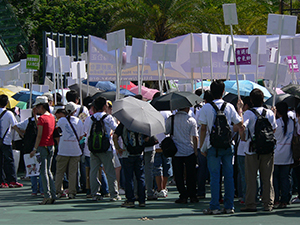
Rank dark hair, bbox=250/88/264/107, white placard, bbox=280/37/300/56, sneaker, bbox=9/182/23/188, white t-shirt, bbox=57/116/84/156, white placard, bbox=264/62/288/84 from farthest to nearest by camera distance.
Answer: sneaker, bbox=9/182/23/188 → white placard, bbox=280/37/300/56 → white placard, bbox=264/62/288/84 → white t-shirt, bbox=57/116/84/156 → dark hair, bbox=250/88/264/107

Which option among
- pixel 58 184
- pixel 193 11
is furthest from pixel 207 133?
pixel 193 11

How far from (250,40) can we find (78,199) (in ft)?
19.9

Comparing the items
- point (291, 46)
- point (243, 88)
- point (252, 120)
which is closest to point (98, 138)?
point (252, 120)

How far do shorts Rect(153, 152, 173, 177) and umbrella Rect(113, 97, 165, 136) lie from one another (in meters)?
1.55

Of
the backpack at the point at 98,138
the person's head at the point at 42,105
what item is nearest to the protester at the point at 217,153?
the backpack at the point at 98,138

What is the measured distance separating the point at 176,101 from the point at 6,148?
505cm

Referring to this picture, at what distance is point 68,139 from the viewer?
33.6 feet

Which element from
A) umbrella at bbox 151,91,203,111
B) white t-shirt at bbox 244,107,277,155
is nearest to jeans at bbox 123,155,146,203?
umbrella at bbox 151,91,203,111

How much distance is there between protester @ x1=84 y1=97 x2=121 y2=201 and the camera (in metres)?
9.70

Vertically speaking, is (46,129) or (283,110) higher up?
(283,110)

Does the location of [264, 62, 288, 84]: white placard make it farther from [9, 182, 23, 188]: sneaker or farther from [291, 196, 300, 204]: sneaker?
[9, 182, 23, 188]: sneaker

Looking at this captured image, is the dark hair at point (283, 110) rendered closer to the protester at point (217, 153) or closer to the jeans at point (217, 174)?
the protester at point (217, 153)

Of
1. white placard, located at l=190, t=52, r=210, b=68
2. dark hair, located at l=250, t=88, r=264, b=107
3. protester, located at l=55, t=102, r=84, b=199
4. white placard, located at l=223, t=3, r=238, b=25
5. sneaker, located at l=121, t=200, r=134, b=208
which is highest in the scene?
white placard, located at l=223, t=3, r=238, b=25

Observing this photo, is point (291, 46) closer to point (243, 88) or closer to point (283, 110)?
point (243, 88)
